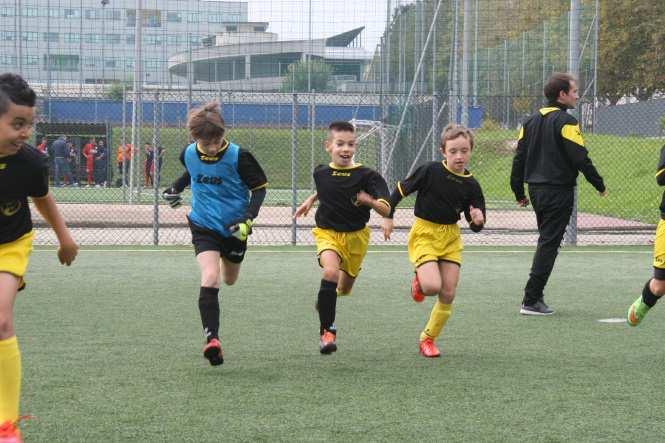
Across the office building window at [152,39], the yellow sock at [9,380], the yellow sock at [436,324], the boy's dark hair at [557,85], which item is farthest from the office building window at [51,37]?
the yellow sock at [9,380]

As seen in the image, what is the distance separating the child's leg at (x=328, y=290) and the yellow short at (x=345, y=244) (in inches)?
2.7

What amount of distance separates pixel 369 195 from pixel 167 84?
10.0 meters

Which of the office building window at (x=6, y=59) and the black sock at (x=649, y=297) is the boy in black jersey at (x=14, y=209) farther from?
the office building window at (x=6, y=59)

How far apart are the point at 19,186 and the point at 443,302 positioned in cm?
322

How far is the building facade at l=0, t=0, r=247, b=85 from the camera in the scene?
54.0ft

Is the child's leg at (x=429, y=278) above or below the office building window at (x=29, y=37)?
below

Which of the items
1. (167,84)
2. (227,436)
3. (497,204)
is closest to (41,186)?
(227,436)

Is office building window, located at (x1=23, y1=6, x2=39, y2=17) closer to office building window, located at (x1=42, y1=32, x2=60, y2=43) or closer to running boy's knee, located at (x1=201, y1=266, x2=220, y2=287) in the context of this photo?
office building window, located at (x1=42, y1=32, x2=60, y2=43)

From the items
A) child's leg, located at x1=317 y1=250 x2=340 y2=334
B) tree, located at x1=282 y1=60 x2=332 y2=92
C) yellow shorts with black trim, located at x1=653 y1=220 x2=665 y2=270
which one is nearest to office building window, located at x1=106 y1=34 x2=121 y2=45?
tree, located at x1=282 y1=60 x2=332 y2=92

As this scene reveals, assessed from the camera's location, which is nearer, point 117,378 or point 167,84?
point 117,378

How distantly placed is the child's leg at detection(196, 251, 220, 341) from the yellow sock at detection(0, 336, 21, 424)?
186 centimetres

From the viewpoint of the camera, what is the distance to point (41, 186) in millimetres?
5074

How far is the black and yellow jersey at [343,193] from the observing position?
7551 millimetres

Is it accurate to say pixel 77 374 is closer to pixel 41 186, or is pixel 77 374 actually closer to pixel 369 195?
pixel 41 186
